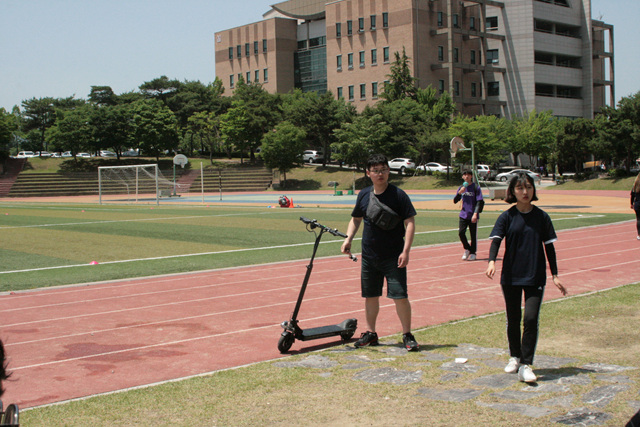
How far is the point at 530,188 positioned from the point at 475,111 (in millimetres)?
78255

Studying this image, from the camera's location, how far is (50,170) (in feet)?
256

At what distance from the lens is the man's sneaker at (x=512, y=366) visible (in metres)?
5.57

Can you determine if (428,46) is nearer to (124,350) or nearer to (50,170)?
(50,170)

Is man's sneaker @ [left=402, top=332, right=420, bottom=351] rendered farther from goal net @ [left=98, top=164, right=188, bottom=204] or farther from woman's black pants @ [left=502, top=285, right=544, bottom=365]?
goal net @ [left=98, top=164, right=188, bottom=204]

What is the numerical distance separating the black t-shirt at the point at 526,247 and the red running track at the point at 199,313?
2.24m

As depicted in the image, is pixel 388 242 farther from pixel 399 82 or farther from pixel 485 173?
pixel 399 82

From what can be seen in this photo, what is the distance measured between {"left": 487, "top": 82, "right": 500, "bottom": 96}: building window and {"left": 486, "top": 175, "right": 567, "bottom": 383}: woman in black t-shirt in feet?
263

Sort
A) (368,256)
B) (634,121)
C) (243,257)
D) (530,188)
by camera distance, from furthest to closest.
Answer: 1. (634,121)
2. (243,257)
3. (368,256)
4. (530,188)

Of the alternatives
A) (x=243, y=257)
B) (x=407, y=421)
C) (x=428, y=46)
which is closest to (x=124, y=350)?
(x=407, y=421)

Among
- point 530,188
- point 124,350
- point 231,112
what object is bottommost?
point 124,350

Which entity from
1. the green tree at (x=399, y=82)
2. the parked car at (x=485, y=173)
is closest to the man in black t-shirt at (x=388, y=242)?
the parked car at (x=485, y=173)

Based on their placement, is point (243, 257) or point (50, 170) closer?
point (243, 257)

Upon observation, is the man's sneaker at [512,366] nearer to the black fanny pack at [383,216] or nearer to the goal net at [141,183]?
the black fanny pack at [383,216]

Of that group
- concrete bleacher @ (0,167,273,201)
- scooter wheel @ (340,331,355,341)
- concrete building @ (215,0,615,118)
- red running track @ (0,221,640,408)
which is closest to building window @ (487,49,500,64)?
concrete building @ (215,0,615,118)
